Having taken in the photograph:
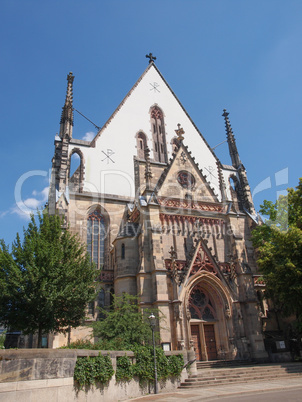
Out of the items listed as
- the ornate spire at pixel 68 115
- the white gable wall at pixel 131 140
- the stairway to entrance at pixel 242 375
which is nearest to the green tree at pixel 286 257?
the stairway to entrance at pixel 242 375

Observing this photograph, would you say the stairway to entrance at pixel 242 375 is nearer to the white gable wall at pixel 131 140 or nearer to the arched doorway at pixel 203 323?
the arched doorway at pixel 203 323

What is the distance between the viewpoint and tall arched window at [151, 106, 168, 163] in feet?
102

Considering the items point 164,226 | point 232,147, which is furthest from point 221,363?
point 232,147

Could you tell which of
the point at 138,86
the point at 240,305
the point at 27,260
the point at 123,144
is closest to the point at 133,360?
the point at 27,260

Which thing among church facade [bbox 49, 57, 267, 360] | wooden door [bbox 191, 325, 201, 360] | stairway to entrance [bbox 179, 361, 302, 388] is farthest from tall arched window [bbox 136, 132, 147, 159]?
stairway to entrance [bbox 179, 361, 302, 388]

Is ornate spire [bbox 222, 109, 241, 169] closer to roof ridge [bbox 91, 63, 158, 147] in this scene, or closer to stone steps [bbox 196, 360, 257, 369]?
roof ridge [bbox 91, 63, 158, 147]

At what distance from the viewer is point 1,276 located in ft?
53.4

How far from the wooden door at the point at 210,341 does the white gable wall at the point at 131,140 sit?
40.8ft

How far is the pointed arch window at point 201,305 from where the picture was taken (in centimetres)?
2173

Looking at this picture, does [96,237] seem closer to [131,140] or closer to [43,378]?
[131,140]

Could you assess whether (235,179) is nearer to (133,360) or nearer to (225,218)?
(225,218)

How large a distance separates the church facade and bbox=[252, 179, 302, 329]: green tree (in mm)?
2472

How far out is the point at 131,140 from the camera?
30.5 meters

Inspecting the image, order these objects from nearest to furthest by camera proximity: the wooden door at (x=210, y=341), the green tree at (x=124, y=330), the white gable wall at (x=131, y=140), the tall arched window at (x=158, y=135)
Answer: the green tree at (x=124, y=330) → the wooden door at (x=210, y=341) → the white gable wall at (x=131, y=140) → the tall arched window at (x=158, y=135)
